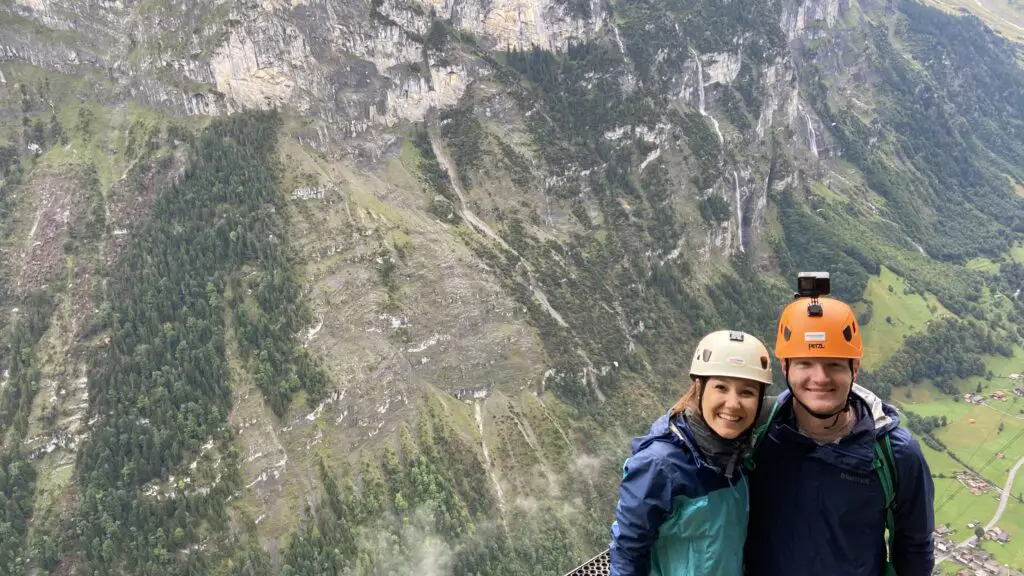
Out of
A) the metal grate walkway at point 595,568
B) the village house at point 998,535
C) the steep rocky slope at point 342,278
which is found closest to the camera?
the metal grate walkway at point 595,568

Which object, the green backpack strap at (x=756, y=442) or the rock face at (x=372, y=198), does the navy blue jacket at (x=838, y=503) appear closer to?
the green backpack strap at (x=756, y=442)

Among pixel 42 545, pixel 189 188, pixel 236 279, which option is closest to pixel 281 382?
pixel 236 279

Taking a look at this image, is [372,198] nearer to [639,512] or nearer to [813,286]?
[813,286]

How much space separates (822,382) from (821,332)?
566mm

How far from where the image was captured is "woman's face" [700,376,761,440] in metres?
7.46

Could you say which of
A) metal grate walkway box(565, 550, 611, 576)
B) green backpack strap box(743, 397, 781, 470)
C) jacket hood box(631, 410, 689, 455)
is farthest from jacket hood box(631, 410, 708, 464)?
metal grate walkway box(565, 550, 611, 576)

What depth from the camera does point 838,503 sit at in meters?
7.35

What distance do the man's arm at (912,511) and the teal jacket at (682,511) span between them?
1.66m

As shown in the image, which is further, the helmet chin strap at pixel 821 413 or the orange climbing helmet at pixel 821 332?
the orange climbing helmet at pixel 821 332

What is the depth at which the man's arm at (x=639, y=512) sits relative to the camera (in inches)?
289

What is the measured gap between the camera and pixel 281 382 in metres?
92.5

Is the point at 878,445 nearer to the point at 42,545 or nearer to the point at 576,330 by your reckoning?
the point at 42,545

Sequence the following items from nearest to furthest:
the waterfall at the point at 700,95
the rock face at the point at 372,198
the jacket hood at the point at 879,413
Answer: the jacket hood at the point at 879,413
the rock face at the point at 372,198
the waterfall at the point at 700,95

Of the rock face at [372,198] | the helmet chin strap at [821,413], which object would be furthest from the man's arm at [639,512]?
the rock face at [372,198]
